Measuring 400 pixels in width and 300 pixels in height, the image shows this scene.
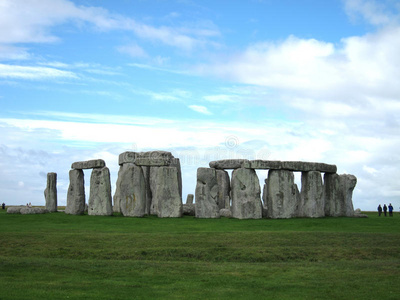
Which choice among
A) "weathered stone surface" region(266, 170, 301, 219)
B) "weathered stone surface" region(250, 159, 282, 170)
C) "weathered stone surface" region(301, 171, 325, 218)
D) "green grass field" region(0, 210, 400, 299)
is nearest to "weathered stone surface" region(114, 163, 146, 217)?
"green grass field" region(0, 210, 400, 299)

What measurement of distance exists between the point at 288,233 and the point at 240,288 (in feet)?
29.4

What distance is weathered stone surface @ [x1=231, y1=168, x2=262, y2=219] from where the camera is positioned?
27734 millimetres

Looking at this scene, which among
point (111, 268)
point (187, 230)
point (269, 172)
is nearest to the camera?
point (111, 268)

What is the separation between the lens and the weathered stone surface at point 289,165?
28.3m

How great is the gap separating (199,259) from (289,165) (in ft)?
41.9

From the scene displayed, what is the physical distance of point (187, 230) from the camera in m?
22.7

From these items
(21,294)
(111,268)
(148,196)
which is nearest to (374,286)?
(111,268)

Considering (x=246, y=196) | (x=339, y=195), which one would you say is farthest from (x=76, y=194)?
Answer: (x=339, y=195)

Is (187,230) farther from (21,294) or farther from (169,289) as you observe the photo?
(21,294)

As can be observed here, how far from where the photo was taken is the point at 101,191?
2928 cm

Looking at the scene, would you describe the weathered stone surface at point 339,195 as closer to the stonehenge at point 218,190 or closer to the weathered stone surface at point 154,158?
the stonehenge at point 218,190

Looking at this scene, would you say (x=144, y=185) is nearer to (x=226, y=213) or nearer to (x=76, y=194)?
(x=76, y=194)

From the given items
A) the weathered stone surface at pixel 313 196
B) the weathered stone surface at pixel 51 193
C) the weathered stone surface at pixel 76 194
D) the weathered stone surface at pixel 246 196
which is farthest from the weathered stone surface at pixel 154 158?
the weathered stone surface at pixel 313 196

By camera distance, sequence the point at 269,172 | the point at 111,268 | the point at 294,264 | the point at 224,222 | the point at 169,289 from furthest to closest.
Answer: the point at 269,172 → the point at 224,222 → the point at 294,264 → the point at 111,268 → the point at 169,289
